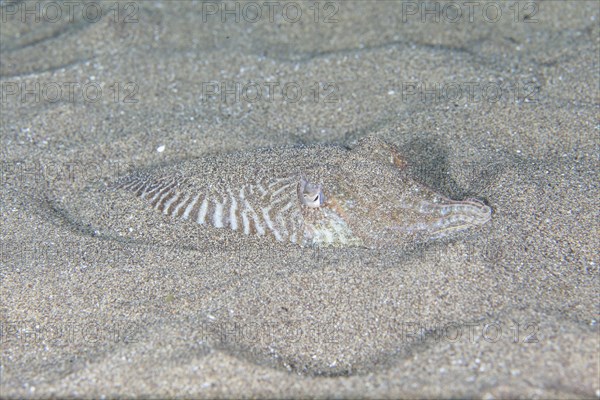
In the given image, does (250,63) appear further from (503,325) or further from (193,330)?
(503,325)

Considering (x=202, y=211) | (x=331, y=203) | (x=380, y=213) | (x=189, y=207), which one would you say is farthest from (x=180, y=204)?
(x=380, y=213)

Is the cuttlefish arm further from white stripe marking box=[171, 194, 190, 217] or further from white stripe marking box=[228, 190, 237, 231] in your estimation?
white stripe marking box=[171, 194, 190, 217]

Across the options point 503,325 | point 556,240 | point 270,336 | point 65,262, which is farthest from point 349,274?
point 65,262

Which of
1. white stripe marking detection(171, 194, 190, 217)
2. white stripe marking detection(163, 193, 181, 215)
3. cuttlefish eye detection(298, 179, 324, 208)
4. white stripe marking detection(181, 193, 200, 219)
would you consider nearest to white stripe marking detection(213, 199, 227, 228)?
white stripe marking detection(181, 193, 200, 219)

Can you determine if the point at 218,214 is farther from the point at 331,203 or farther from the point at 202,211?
the point at 331,203

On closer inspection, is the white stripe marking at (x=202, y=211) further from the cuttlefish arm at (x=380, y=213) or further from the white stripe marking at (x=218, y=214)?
the cuttlefish arm at (x=380, y=213)
